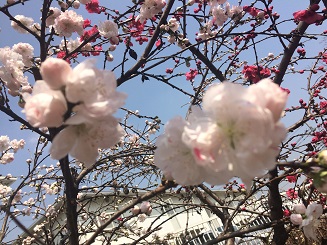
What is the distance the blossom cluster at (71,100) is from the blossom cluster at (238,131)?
0.73ft

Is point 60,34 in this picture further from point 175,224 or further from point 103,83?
point 175,224

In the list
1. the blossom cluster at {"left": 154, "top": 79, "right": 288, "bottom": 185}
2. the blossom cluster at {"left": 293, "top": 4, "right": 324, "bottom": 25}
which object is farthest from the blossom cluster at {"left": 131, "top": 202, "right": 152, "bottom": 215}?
the blossom cluster at {"left": 293, "top": 4, "right": 324, "bottom": 25}

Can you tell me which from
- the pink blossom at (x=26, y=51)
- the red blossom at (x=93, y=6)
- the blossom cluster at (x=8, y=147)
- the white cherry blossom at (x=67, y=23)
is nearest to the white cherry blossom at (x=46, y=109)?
the pink blossom at (x=26, y=51)

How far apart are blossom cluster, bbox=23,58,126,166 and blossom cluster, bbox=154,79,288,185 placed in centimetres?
22

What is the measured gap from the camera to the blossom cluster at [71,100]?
29.9 inches

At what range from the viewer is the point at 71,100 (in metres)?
0.76

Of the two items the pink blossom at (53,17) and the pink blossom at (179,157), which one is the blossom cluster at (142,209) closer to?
the pink blossom at (179,157)

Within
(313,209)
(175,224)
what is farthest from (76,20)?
(175,224)

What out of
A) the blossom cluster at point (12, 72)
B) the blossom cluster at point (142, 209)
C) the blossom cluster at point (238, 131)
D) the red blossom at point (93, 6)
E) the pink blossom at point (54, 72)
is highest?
the red blossom at point (93, 6)

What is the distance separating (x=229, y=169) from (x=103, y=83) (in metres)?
0.40

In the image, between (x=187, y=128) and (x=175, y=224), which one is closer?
(x=187, y=128)

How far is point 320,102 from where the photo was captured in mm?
4641

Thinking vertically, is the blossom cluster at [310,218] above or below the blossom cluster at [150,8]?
below

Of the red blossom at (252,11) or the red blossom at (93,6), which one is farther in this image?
the red blossom at (252,11)
